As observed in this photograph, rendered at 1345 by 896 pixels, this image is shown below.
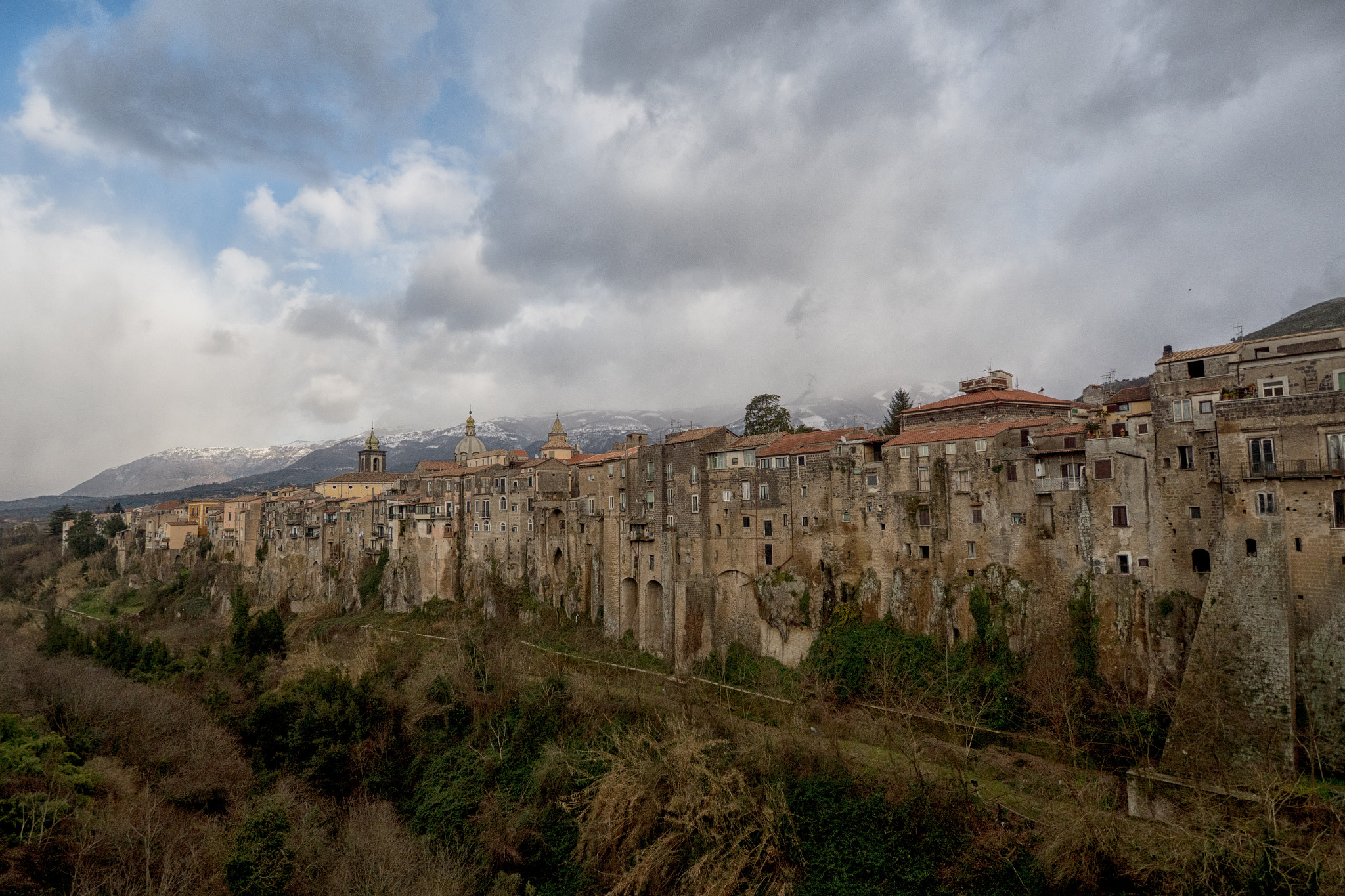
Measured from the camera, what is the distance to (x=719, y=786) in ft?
91.1

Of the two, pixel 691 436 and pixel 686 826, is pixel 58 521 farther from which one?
pixel 686 826

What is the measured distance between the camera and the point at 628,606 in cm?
5253

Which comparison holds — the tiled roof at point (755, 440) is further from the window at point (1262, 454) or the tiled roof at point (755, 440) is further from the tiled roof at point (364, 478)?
the tiled roof at point (364, 478)

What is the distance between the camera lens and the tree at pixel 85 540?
367 ft

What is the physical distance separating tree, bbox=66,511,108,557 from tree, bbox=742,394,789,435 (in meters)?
103

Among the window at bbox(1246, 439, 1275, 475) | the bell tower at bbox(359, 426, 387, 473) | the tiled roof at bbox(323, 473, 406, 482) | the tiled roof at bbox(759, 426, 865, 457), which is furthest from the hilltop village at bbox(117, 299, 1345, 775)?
the bell tower at bbox(359, 426, 387, 473)

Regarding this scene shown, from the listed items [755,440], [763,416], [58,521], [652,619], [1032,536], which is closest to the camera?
[1032,536]

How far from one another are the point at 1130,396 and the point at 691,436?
82.8 ft

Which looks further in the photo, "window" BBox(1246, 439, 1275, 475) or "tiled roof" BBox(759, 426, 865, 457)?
"tiled roof" BBox(759, 426, 865, 457)

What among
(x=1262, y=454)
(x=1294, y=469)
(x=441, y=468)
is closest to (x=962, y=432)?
(x=1262, y=454)

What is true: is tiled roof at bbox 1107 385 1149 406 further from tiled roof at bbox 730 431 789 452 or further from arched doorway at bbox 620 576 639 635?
arched doorway at bbox 620 576 639 635

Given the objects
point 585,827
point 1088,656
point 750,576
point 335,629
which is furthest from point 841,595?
point 335,629

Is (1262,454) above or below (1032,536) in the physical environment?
above

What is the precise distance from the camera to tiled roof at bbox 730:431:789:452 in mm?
47875
